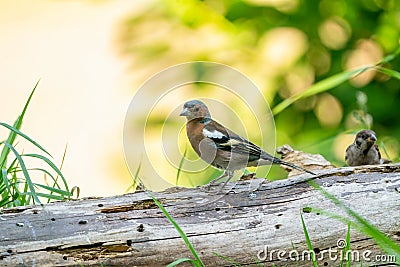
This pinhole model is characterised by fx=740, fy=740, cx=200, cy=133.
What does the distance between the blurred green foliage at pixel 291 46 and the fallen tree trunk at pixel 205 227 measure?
3.01 metres

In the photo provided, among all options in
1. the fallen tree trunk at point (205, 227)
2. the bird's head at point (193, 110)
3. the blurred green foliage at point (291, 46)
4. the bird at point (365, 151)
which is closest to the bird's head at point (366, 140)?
the bird at point (365, 151)

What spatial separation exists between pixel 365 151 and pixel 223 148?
139cm

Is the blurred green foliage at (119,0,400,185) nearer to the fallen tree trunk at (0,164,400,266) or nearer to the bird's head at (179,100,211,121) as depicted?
the bird's head at (179,100,211,121)

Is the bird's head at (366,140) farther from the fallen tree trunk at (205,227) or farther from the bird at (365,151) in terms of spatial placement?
the fallen tree trunk at (205,227)

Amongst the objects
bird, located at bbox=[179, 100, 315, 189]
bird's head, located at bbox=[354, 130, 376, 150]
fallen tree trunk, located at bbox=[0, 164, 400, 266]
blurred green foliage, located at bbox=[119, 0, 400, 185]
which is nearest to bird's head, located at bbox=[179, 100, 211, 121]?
bird, located at bbox=[179, 100, 315, 189]

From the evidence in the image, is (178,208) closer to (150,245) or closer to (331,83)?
(150,245)

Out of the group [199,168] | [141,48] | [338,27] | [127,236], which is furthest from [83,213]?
[338,27]

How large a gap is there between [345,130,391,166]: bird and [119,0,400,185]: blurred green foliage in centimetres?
171

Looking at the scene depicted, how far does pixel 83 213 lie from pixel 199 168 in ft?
4.98

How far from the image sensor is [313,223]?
133 inches

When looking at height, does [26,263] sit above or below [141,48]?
below

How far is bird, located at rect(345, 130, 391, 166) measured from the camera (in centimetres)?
471

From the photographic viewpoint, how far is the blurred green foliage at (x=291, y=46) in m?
6.63

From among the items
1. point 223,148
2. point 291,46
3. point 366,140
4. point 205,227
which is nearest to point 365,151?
point 366,140
